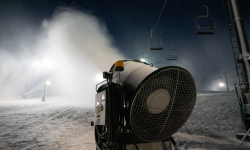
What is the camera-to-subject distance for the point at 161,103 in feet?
6.97

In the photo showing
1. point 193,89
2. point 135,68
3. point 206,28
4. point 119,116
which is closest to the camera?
point 193,89

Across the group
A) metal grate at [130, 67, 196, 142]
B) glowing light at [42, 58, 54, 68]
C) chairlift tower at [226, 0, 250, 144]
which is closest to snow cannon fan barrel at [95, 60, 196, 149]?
metal grate at [130, 67, 196, 142]

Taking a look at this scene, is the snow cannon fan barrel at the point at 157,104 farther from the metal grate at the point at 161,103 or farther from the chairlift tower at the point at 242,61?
the chairlift tower at the point at 242,61

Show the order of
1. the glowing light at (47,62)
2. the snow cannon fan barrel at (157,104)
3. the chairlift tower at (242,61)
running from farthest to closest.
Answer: the glowing light at (47,62)
the chairlift tower at (242,61)
the snow cannon fan barrel at (157,104)

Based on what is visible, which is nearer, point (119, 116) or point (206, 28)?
point (119, 116)

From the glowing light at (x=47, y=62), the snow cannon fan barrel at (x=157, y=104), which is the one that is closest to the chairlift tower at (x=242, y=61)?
the snow cannon fan barrel at (x=157, y=104)

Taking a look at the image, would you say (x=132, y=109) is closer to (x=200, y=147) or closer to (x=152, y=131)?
(x=152, y=131)

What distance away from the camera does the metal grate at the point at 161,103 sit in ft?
6.77

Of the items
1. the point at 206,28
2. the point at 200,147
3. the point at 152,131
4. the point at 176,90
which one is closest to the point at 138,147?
the point at 152,131

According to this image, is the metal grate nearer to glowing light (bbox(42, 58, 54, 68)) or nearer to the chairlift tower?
the chairlift tower

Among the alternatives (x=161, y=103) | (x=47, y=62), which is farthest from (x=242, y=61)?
(x=47, y=62)

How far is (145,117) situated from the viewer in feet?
6.91

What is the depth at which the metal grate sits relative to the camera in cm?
206

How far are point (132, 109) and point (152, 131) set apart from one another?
0.59m
